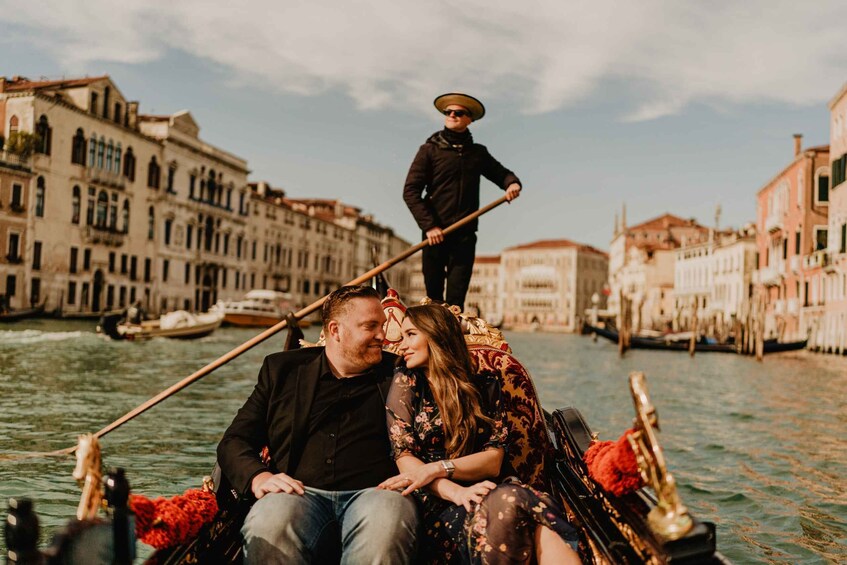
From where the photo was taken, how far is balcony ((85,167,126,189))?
29.0 meters

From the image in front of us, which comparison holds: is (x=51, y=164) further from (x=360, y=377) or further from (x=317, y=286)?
(x=360, y=377)

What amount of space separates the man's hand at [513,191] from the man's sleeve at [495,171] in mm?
87

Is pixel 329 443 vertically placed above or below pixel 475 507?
above

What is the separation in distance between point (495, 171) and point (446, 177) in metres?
0.23

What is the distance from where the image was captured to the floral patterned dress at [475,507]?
1899mm

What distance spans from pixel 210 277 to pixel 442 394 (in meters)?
36.8

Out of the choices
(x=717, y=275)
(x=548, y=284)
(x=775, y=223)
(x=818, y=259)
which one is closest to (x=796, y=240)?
(x=775, y=223)

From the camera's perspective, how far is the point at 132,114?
31.9 metres

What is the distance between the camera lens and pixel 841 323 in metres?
24.6

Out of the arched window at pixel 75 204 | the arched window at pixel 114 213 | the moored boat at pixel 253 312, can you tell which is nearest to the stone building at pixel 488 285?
the moored boat at pixel 253 312

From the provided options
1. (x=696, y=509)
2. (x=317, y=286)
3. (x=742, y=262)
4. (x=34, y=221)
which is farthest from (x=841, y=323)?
(x=317, y=286)

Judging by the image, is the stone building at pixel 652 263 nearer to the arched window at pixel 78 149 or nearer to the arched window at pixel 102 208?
the arched window at pixel 102 208

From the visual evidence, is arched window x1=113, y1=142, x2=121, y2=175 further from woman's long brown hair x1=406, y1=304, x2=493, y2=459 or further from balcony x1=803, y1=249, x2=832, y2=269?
woman's long brown hair x1=406, y1=304, x2=493, y2=459

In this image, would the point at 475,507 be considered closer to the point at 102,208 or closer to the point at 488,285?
the point at 102,208
